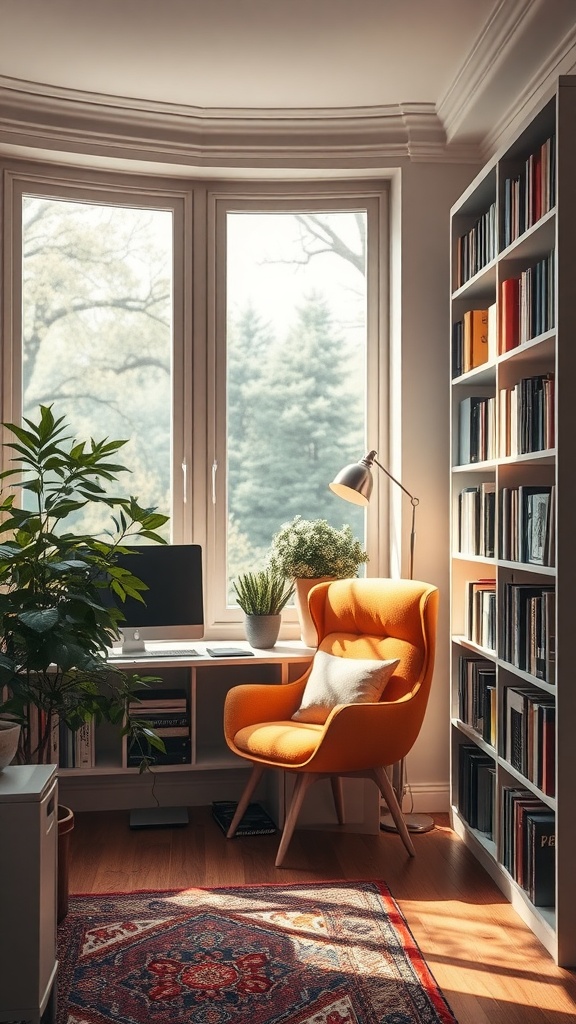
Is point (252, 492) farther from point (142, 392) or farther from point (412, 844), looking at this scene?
point (412, 844)

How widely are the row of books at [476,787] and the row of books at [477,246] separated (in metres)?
1.84

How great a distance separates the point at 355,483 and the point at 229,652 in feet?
2.87

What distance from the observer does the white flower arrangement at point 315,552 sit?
3.97m

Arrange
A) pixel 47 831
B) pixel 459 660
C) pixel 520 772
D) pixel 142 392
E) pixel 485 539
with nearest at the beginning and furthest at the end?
1. pixel 47 831
2. pixel 520 772
3. pixel 485 539
4. pixel 459 660
5. pixel 142 392

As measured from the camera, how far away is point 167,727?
12.6ft

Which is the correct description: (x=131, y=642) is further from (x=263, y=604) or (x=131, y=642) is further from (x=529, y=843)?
(x=529, y=843)

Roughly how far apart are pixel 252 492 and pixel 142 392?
0.68 metres

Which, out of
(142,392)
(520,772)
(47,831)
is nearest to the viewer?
(47,831)

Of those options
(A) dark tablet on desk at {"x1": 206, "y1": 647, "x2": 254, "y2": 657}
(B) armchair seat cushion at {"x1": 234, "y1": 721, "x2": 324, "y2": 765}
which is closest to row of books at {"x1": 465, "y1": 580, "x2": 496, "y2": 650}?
(B) armchair seat cushion at {"x1": 234, "y1": 721, "x2": 324, "y2": 765}

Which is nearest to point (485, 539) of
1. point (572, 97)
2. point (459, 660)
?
point (459, 660)

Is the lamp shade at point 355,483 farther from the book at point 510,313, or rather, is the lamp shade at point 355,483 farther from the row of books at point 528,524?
the book at point 510,313

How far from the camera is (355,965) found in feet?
8.47

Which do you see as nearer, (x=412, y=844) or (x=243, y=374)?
(x=412, y=844)

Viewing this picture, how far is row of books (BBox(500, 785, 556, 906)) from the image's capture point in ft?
9.09
